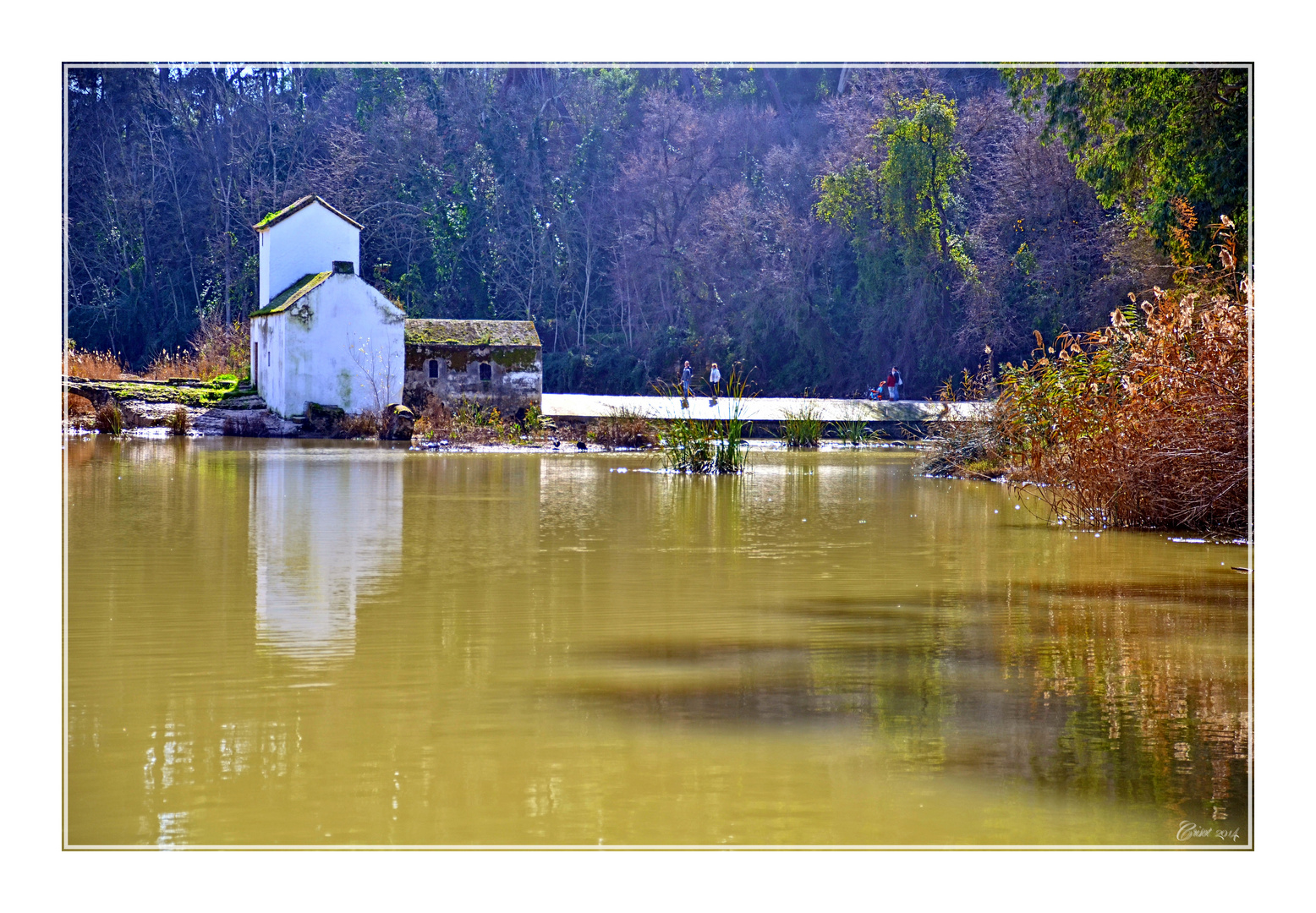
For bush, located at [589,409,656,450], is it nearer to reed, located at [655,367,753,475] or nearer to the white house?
the white house

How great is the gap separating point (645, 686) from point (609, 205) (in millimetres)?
59577

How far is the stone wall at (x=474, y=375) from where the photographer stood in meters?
40.1

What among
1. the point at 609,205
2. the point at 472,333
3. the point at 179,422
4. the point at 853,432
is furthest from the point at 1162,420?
the point at 609,205

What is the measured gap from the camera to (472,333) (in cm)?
4072

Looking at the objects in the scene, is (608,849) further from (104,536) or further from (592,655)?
(104,536)

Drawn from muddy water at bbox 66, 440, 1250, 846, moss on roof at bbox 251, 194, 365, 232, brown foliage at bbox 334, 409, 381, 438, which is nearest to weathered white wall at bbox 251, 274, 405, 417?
brown foliage at bbox 334, 409, 381, 438

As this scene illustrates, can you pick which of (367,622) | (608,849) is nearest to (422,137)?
(367,622)

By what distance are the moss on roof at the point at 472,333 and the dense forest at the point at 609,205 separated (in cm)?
1602

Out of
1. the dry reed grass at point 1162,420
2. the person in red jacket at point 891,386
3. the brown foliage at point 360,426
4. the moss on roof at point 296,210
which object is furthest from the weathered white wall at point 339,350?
the dry reed grass at point 1162,420

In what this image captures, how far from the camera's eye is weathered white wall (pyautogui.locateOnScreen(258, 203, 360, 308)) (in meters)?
43.3

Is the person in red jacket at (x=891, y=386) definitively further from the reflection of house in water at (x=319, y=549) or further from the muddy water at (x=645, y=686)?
the muddy water at (x=645, y=686)

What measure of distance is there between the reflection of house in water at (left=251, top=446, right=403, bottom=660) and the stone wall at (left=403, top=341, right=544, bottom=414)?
1653 centimetres
